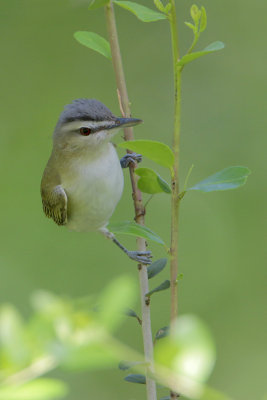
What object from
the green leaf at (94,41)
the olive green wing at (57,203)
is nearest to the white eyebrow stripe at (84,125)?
the olive green wing at (57,203)

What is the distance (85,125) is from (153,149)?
3.81ft

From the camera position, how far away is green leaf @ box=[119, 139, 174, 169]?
3.16ft

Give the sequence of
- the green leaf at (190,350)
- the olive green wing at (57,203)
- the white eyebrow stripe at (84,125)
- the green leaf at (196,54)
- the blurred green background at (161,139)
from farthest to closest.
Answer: the blurred green background at (161,139)
the olive green wing at (57,203)
the white eyebrow stripe at (84,125)
the green leaf at (196,54)
the green leaf at (190,350)

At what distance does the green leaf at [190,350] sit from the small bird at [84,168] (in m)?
1.63

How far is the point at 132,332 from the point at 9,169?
1.37 metres

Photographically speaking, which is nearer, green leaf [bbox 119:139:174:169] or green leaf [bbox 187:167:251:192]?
green leaf [bbox 119:139:174:169]

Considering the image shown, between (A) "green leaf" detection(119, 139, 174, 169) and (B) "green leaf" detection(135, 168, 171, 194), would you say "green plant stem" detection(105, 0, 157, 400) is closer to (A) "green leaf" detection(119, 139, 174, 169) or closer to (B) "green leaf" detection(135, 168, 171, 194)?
(B) "green leaf" detection(135, 168, 171, 194)

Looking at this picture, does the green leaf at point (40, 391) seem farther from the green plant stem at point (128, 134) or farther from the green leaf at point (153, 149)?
the green plant stem at point (128, 134)

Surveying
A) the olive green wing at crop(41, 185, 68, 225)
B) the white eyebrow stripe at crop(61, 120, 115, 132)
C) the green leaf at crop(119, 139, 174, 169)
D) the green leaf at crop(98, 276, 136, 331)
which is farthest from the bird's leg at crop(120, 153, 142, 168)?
the green leaf at crop(98, 276, 136, 331)

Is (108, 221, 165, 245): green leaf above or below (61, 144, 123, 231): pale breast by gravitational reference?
above

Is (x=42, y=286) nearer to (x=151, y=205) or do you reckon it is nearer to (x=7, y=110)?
(x=151, y=205)

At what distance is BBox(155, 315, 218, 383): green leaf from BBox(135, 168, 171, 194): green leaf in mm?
783

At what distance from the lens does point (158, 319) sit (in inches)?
151

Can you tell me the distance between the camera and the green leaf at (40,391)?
0.44 m
